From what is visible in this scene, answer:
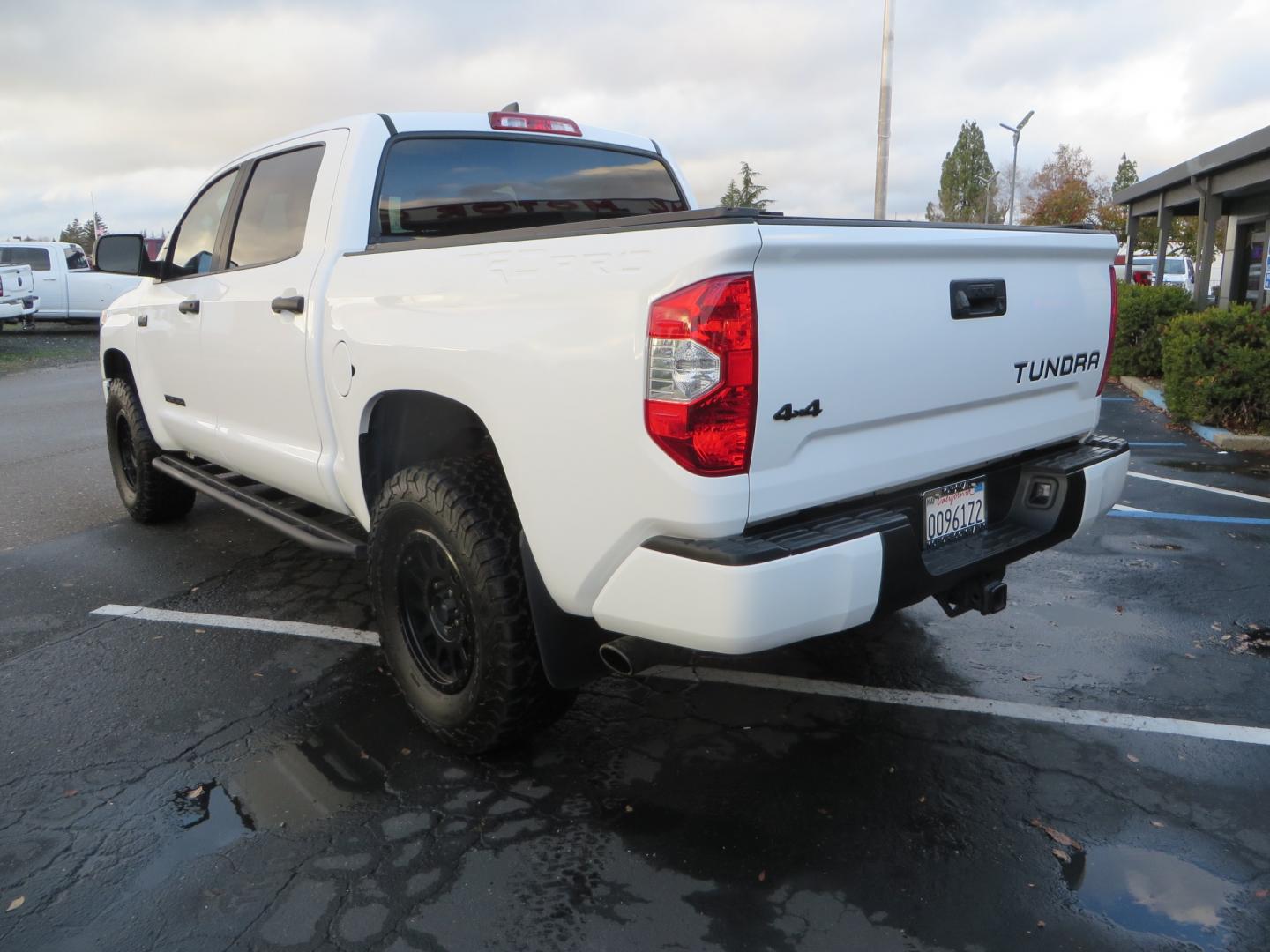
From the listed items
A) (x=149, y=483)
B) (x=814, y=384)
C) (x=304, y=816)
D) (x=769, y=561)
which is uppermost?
(x=814, y=384)

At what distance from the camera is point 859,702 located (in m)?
3.70

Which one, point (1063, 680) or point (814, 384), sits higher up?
point (814, 384)

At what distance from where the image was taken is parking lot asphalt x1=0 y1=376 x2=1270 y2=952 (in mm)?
2525

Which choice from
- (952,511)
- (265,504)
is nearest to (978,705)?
(952,511)

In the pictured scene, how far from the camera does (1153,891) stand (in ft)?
8.45

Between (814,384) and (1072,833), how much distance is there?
149 centimetres

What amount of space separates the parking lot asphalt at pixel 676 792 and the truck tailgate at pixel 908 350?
0.99m

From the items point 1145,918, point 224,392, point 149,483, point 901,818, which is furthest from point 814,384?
point 149,483

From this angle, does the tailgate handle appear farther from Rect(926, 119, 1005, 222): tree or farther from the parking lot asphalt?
Rect(926, 119, 1005, 222): tree

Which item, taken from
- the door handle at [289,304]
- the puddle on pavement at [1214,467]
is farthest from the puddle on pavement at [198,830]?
A: the puddle on pavement at [1214,467]

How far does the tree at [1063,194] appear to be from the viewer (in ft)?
148

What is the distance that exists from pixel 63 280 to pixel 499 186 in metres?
22.1

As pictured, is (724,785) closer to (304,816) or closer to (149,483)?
(304,816)

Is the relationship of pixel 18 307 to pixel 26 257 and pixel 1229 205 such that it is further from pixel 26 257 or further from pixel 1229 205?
pixel 1229 205
